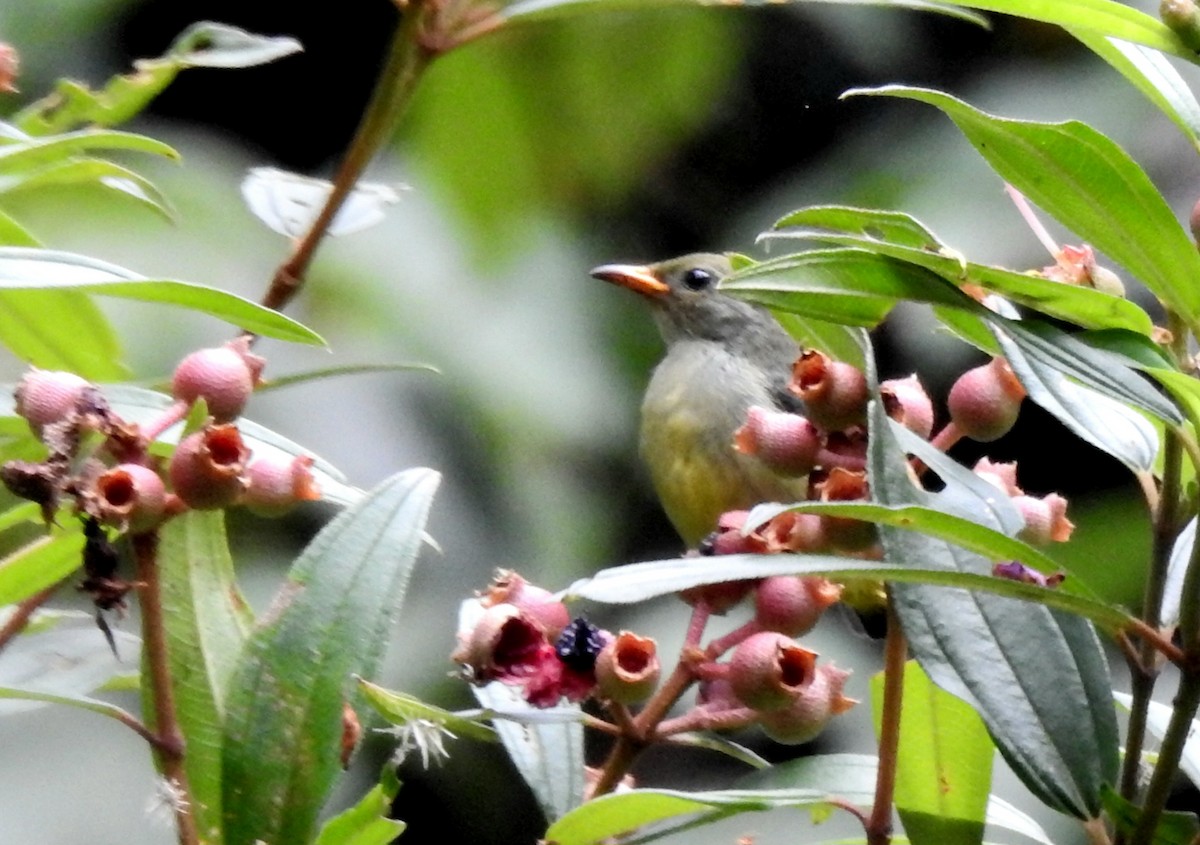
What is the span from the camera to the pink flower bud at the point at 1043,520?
2.96ft

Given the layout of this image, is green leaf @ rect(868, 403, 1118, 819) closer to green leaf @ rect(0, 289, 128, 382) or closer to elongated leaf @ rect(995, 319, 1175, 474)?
elongated leaf @ rect(995, 319, 1175, 474)

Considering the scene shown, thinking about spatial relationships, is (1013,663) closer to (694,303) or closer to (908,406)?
(908,406)

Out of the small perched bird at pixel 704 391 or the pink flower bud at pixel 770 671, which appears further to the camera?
the small perched bird at pixel 704 391

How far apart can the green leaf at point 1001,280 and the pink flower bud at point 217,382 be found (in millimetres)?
300

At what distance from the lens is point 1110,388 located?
79cm

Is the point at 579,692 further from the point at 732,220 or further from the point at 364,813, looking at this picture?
→ the point at 732,220

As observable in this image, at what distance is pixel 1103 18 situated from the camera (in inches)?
32.5

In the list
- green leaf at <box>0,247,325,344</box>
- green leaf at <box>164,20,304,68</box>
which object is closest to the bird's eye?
green leaf at <box>164,20,304,68</box>

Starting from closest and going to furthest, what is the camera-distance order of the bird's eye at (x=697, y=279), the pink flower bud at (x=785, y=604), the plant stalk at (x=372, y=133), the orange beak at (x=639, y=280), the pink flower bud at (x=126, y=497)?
the pink flower bud at (x=126, y=497) → the pink flower bud at (x=785, y=604) → the plant stalk at (x=372, y=133) → the orange beak at (x=639, y=280) → the bird's eye at (x=697, y=279)

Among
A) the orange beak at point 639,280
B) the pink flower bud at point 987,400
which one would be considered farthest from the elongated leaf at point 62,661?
the orange beak at point 639,280

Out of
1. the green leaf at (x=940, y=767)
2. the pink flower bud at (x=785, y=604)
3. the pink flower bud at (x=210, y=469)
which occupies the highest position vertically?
the pink flower bud at (x=210, y=469)

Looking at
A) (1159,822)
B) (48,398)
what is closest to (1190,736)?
(1159,822)

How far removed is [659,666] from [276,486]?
0.75ft

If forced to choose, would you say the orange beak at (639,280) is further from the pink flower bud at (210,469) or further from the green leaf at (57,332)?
the pink flower bud at (210,469)
